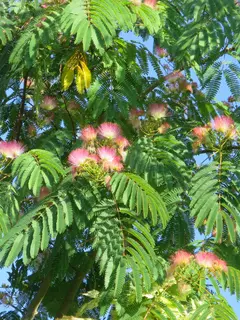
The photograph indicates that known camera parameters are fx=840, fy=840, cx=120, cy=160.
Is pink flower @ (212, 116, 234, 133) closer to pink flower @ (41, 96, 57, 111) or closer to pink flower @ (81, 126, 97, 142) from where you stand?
pink flower @ (81, 126, 97, 142)

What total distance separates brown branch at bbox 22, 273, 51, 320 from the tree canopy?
1 centimetres

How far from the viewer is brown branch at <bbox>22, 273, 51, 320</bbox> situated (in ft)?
15.8

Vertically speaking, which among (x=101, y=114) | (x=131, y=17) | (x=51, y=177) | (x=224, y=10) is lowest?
(x=51, y=177)

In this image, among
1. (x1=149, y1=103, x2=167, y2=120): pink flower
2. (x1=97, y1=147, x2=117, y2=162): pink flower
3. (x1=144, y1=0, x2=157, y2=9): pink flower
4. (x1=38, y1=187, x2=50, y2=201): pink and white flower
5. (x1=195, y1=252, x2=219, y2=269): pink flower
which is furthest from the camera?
(x1=144, y1=0, x2=157, y2=9): pink flower

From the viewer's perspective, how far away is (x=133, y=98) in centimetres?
493

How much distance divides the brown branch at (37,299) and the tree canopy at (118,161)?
1 cm

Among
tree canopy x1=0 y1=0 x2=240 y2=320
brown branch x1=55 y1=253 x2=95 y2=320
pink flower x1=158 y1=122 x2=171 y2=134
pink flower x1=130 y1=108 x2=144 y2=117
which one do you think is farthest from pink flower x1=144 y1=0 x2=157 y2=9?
brown branch x1=55 y1=253 x2=95 y2=320

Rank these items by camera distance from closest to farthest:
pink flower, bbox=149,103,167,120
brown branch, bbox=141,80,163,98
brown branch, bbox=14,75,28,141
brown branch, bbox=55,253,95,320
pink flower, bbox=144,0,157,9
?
1. pink flower, bbox=149,103,167,120
2. brown branch, bbox=55,253,95,320
3. pink flower, bbox=144,0,157,9
4. brown branch, bbox=14,75,28,141
5. brown branch, bbox=141,80,163,98

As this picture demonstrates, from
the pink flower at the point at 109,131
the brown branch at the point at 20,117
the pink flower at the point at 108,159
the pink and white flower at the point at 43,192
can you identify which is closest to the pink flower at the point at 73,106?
the brown branch at the point at 20,117

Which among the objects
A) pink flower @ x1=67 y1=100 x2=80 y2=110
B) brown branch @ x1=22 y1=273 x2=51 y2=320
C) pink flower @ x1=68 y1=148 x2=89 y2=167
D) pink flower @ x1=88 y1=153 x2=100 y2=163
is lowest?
brown branch @ x1=22 y1=273 x2=51 y2=320

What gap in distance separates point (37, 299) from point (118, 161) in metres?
1.12

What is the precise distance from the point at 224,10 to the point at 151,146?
0.98m

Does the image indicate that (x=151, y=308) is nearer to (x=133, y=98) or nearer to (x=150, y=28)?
Answer: (x=133, y=98)

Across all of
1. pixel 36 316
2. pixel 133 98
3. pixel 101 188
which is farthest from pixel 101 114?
pixel 36 316
